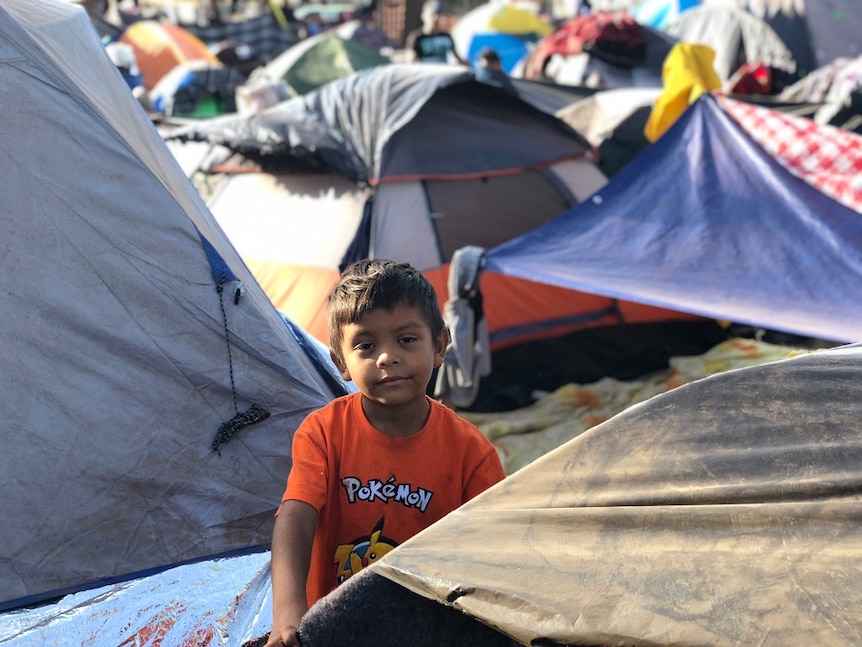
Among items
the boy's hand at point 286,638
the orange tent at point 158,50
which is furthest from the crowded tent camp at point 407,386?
the orange tent at point 158,50

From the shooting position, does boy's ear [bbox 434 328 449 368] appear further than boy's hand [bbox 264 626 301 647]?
Yes

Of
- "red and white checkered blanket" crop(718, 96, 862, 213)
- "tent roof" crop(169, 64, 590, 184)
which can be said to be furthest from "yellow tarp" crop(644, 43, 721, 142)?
"red and white checkered blanket" crop(718, 96, 862, 213)

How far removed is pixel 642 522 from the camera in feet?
4.02

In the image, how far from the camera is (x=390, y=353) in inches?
62.5

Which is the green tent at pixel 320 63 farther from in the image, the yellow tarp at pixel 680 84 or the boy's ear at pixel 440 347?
the boy's ear at pixel 440 347

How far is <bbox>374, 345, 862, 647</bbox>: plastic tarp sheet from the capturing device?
110 cm

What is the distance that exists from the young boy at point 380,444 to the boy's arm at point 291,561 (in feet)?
0.14

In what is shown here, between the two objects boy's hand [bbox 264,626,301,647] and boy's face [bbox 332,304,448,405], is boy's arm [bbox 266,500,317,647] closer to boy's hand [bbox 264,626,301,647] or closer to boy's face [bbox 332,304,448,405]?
boy's hand [bbox 264,626,301,647]

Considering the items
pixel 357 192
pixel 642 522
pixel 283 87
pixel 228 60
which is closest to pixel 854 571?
pixel 642 522

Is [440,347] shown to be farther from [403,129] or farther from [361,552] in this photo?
[403,129]

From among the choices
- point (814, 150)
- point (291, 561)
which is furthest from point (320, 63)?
point (291, 561)

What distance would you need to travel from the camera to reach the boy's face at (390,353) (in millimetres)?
1583

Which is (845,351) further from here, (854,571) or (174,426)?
(174,426)

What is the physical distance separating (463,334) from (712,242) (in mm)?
1018
